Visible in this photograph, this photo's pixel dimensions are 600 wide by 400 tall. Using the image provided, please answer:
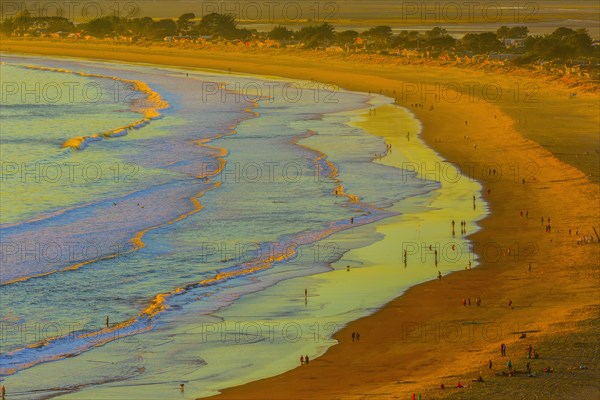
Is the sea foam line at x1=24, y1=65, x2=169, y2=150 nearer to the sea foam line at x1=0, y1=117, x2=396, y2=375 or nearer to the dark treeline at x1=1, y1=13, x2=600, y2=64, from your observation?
the sea foam line at x1=0, y1=117, x2=396, y2=375

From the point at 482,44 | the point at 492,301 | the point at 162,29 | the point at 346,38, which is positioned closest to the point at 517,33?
the point at 346,38

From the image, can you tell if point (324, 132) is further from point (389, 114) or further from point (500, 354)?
point (500, 354)

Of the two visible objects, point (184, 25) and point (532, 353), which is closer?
point (532, 353)

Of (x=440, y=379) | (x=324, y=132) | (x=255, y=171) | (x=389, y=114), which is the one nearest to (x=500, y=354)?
(x=440, y=379)

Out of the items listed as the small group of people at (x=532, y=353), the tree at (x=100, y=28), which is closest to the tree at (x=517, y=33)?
the tree at (x=100, y=28)

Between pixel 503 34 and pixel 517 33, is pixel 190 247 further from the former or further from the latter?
pixel 517 33

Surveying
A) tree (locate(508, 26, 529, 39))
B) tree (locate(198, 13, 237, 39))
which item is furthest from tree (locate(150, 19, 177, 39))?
tree (locate(508, 26, 529, 39))

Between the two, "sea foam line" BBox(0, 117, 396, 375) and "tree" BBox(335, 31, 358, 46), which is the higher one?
"tree" BBox(335, 31, 358, 46)
